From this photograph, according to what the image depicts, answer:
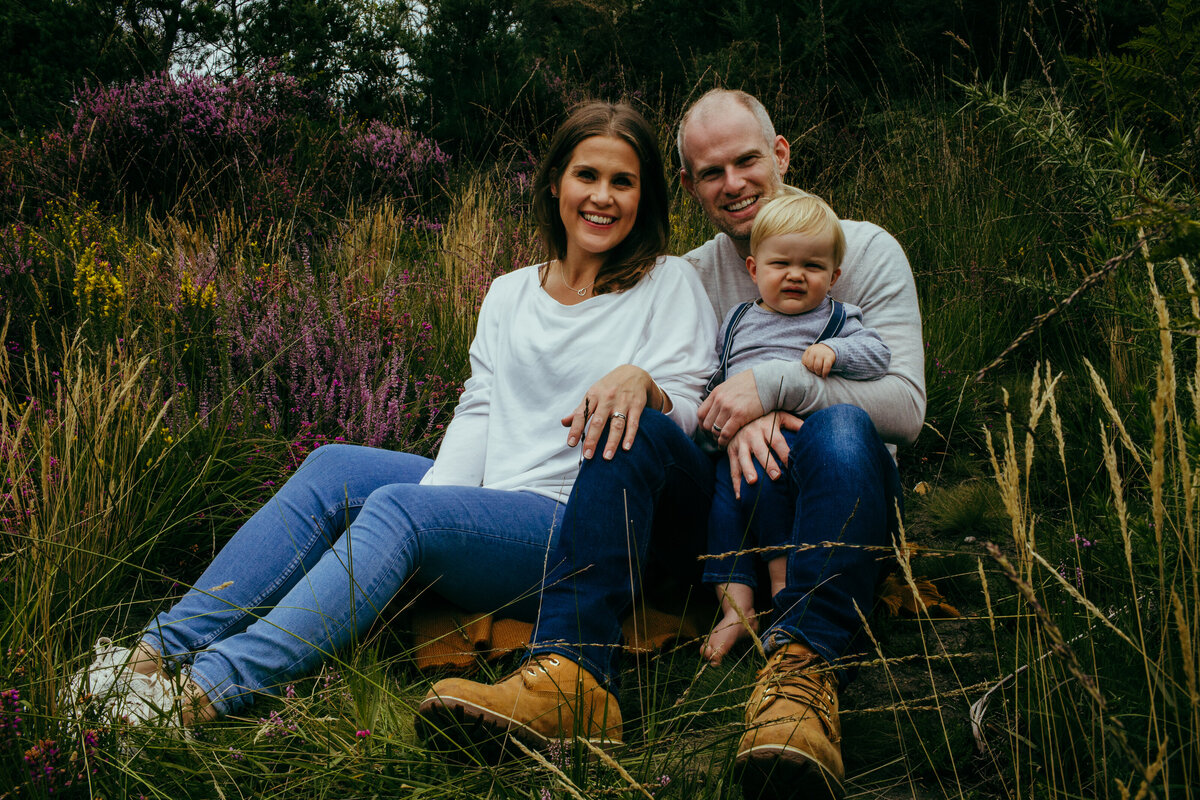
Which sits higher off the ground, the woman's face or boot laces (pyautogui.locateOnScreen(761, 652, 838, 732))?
the woman's face

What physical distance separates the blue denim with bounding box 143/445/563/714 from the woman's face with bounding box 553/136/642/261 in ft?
2.71

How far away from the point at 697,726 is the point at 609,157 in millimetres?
1564

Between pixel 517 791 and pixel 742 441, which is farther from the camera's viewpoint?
pixel 742 441

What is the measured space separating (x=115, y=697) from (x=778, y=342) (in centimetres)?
170

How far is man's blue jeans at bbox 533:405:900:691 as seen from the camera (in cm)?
164

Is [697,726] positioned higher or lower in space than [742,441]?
lower

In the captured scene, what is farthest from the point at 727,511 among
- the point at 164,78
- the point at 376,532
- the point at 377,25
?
the point at 377,25

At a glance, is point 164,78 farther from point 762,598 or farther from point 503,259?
point 762,598

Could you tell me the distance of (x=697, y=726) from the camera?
5.77ft

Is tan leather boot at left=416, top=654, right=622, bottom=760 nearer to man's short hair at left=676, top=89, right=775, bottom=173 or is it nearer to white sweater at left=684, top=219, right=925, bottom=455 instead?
white sweater at left=684, top=219, right=925, bottom=455

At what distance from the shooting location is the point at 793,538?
5.78 ft

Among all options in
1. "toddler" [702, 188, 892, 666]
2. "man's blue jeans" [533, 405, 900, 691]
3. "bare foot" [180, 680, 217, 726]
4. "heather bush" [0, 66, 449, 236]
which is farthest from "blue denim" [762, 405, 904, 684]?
"heather bush" [0, 66, 449, 236]

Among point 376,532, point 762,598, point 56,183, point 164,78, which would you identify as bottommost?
point 762,598

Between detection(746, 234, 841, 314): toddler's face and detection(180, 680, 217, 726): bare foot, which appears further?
detection(746, 234, 841, 314): toddler's face
